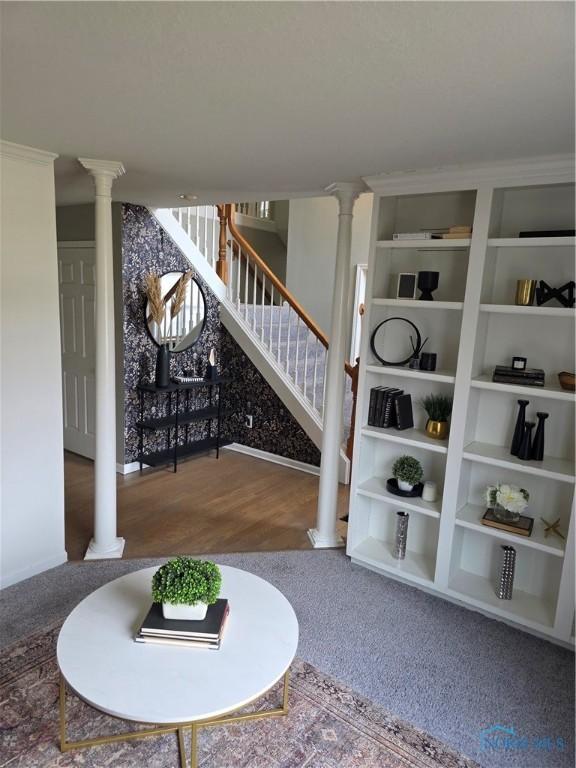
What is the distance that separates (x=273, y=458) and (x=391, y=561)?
2.13 m

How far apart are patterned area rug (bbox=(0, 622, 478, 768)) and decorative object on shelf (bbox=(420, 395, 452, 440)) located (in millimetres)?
1410

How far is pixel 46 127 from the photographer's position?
2.16 m

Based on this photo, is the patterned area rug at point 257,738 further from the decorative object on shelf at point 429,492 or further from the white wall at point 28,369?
the decorative object on shelf at point 429,492

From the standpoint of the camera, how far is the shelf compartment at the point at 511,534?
99.0 inches

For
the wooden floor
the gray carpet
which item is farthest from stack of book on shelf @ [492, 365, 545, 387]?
the wooden floor

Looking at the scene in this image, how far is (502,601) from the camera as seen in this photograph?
8.92 ft

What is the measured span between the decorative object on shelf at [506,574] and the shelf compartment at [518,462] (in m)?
0.43

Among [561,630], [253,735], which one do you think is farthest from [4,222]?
[561,630]

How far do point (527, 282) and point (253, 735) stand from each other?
2312 mm

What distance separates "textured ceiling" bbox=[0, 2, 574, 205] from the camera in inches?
48.1

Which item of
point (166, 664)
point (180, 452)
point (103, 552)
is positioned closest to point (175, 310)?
point (180, 452)

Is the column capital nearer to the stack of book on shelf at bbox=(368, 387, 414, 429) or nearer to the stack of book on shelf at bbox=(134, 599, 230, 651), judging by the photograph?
the stack of book on shelf at bbox=(368, 387, 414, 429)

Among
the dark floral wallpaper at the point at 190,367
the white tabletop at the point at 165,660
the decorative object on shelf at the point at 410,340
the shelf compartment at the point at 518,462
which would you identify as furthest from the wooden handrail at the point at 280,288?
the white tabletop at the point at 165,660

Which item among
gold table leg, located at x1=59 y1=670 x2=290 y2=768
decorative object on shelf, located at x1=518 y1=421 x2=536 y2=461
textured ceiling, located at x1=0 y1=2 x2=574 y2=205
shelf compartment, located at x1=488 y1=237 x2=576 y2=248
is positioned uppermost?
textured ceiling, located at x1=0 y1=2 x2=574 y2=205
